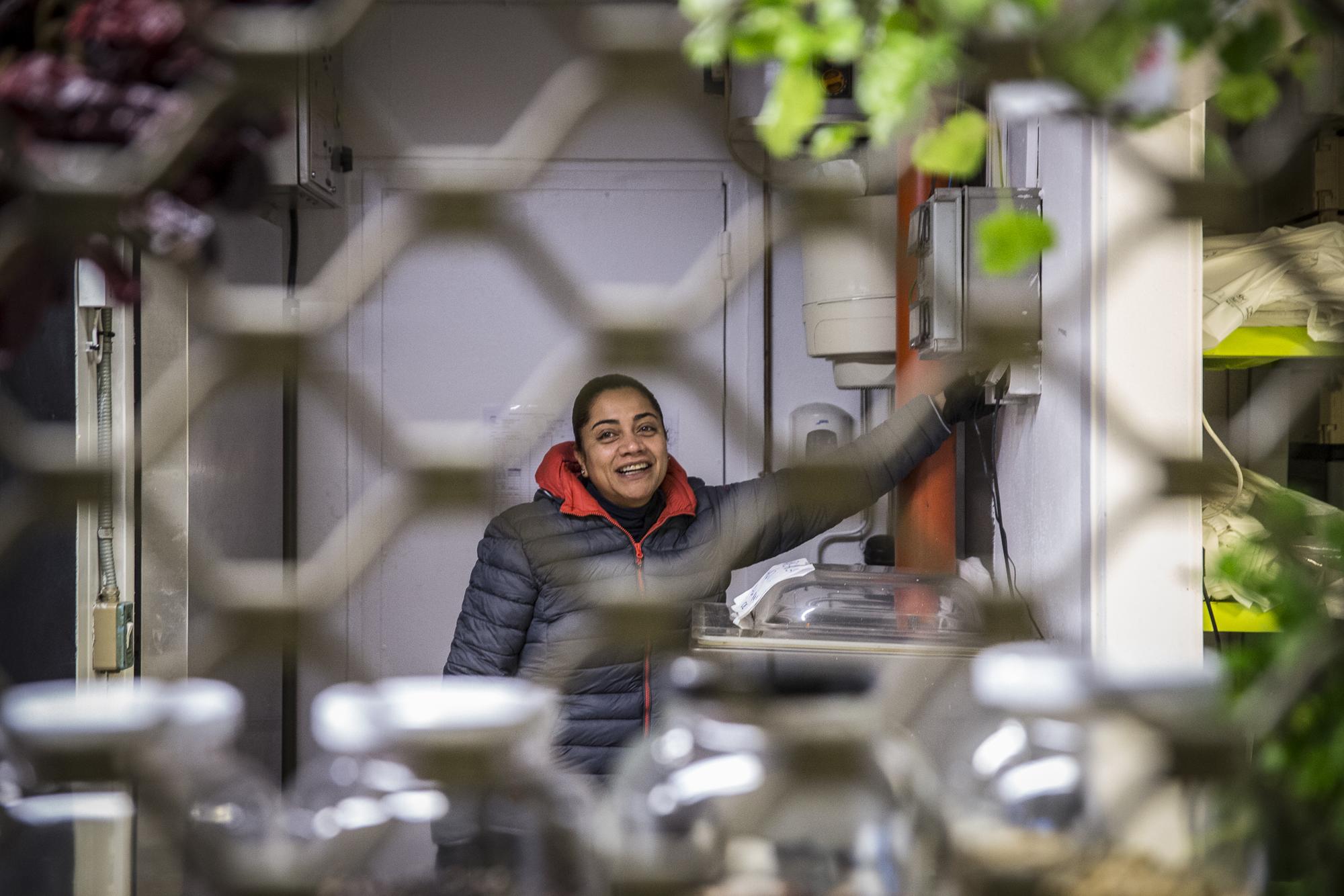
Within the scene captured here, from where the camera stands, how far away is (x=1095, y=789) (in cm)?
51

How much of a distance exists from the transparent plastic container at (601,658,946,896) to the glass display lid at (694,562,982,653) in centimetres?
79

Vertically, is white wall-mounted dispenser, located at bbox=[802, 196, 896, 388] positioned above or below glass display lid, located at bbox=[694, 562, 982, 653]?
above

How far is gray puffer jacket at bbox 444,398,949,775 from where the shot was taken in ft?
4.79

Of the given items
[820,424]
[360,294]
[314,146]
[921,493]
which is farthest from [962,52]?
[820,424]

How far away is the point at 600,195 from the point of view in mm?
3172

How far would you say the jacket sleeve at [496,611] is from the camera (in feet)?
6.01

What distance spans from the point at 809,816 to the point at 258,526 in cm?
267

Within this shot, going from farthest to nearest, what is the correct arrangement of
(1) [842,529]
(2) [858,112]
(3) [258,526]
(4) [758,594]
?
(1) [842,529]
(3) [258,526]
(2) [858,112]
(4) [758,594]

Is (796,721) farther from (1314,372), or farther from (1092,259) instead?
(1314,372)

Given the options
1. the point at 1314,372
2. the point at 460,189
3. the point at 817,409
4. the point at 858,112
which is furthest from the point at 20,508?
the point at 817,409

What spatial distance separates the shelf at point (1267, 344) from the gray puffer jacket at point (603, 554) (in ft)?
1.43

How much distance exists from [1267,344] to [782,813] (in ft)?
3.80

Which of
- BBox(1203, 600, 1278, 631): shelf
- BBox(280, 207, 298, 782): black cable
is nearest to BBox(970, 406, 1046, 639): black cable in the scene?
BBox(1203, 600, 1278, 631): shelf

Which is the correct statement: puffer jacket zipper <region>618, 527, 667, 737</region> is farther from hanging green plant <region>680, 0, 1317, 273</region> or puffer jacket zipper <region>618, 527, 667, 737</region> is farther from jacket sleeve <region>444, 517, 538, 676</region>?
hanging green plant <region>680, 0, 1317, 273</region>
